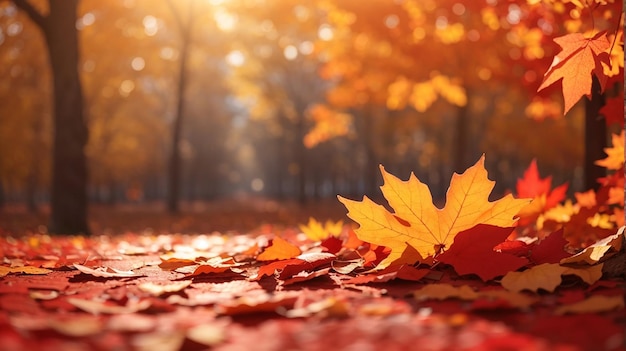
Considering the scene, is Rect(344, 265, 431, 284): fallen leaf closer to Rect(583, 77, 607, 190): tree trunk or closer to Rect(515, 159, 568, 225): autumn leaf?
Rect(515, 159, 568, 225): autumn leaf

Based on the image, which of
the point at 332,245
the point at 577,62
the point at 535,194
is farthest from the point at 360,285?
the point at 535,194

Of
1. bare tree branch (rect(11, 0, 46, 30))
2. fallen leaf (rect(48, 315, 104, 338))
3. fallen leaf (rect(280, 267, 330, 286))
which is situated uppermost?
bare tree branch (rect(11, 0, 46, 30))

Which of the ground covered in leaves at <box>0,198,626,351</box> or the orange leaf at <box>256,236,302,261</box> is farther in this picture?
the orange leaf at <box>256,236,302,261</box>

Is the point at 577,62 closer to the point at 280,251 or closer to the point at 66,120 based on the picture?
the point at 280,251

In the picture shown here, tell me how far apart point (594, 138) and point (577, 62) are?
8.85 ft

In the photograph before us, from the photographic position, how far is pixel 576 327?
1.60 meters

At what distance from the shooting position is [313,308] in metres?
1.79

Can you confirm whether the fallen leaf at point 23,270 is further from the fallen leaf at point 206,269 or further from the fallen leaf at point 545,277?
the fallen leaf at point 545,277

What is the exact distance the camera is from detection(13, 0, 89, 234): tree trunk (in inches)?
298

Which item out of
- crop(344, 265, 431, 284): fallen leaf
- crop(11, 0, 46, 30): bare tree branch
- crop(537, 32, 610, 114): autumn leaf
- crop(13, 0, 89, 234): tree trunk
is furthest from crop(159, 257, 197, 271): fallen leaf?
crop(11, 0, 46, 30): bare tree branch

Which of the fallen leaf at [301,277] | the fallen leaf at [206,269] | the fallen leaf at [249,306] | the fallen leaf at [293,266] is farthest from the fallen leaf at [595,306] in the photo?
the fallen leaf at [206,269]

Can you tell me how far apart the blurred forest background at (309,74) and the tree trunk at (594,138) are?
0.40 metres

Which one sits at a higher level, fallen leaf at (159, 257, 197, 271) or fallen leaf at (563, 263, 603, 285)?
fallen leaf at (563, 263, 603, 285)

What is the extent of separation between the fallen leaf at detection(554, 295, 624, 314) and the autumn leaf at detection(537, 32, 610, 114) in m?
1.03
